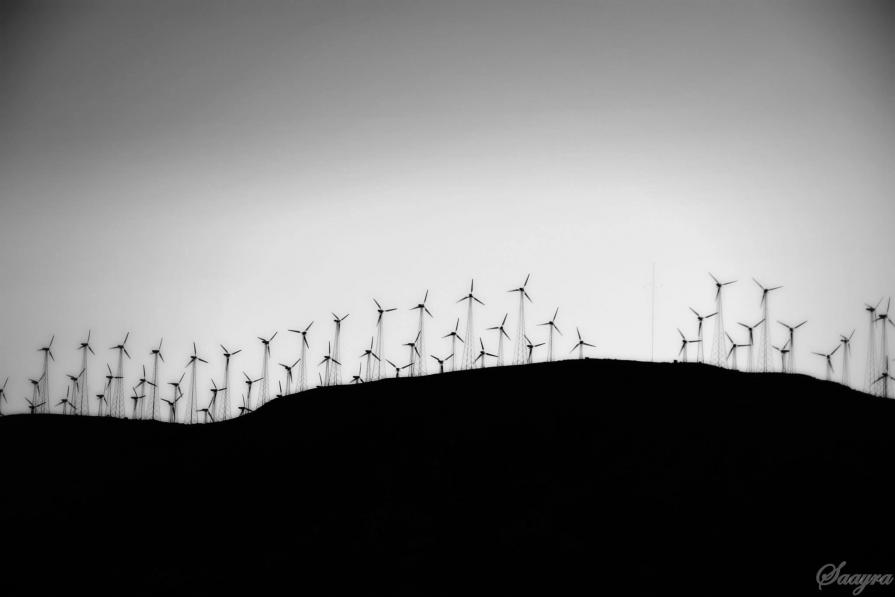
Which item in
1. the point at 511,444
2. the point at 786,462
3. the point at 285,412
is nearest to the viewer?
the point at 786,462

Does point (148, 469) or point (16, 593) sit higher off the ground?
point (148, 469)

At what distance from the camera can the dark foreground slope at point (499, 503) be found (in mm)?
19719

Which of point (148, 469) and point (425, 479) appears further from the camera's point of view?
point (148, 469)

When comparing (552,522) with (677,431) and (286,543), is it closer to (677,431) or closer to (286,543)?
(286,543)

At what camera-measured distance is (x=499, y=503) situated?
80.8 feet

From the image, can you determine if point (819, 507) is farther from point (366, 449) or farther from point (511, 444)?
point (366, 449)

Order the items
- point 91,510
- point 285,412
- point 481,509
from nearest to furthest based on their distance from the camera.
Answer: point 481,509, point 91,510, point 285,412

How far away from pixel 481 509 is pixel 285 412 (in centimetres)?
2829

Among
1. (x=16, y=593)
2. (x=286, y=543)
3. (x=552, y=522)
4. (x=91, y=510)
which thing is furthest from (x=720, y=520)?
(x=91, y=510)

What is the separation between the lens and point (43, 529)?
88.5 feet

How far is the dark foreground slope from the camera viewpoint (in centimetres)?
1972

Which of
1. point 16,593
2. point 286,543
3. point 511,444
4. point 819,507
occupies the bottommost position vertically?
point 16,593

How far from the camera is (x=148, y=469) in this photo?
34.7m

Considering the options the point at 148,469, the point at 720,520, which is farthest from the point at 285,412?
the point at 720,520
